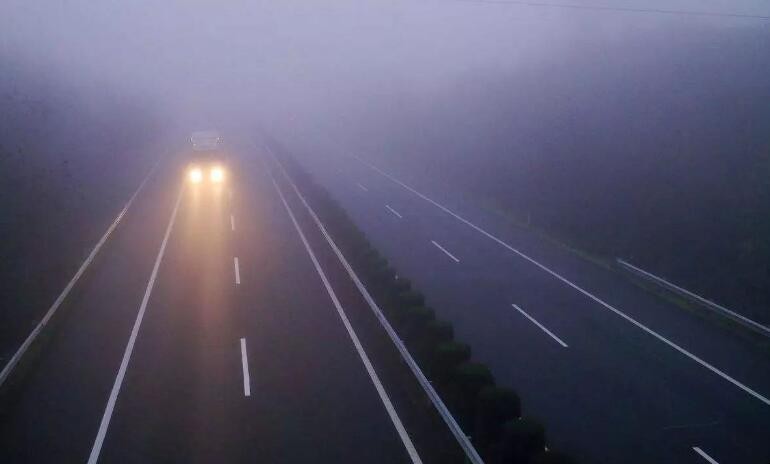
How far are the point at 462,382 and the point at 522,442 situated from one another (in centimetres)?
206

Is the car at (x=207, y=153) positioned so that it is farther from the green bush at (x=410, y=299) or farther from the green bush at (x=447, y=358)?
the green bush at (x=447, y=358)

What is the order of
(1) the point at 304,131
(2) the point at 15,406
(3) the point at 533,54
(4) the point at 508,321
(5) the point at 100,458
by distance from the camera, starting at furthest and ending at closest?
(1) the point at 304,131 → (3) the point at 533,54 → (4) the point at 508,321 → (2) the point at 15,406 → (5) the point at 100,458

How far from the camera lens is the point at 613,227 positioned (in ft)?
82.8

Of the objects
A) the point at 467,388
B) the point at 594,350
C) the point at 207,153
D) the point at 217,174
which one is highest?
the point at 207,153

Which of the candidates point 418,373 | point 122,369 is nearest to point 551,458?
point 418,373

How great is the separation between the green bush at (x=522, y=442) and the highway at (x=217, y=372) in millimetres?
1014

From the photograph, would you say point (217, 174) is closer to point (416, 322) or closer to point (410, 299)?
point (410, 299)

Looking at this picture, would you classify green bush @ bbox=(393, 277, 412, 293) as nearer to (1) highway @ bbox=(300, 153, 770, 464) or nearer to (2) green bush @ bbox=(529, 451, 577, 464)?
(1) highway @ bbox=(300, 153, 770, 464)

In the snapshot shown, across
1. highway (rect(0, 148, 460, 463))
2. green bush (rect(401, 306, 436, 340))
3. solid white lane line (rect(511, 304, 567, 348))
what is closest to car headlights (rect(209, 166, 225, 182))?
highway (rect(0, 148, 460, 463))

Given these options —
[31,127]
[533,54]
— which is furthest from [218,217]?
[533,54]

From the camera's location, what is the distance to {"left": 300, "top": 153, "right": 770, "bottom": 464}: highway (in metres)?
10.8

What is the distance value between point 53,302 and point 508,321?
12742mm

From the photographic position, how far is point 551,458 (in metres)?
8.44

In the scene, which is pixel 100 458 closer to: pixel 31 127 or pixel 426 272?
pixel 426 272
